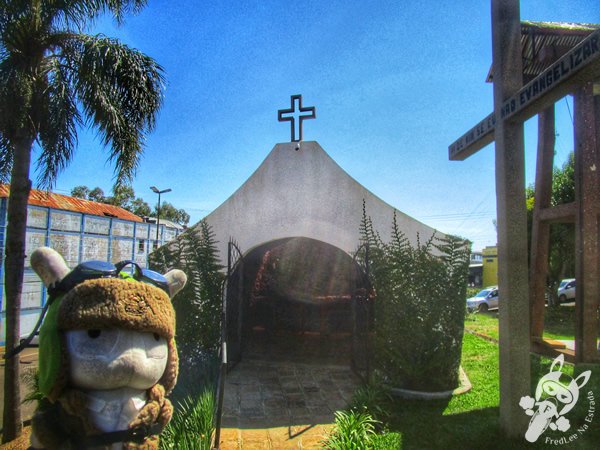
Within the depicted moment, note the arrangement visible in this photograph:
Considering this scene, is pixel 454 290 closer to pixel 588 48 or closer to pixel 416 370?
pixel 416 370

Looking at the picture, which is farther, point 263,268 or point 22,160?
point 263,268

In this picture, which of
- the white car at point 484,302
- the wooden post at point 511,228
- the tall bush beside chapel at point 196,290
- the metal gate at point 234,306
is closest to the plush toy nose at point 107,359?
the wooden post at point 511,228

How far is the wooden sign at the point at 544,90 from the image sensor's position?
110 inches

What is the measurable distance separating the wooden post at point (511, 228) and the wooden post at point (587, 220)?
0.64 m

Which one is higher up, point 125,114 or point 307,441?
point 125,114

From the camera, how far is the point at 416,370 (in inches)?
220

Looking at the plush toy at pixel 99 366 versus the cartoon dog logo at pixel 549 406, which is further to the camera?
the cartoon dog logo at pixel 549 406

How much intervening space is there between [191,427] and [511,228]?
3.66m

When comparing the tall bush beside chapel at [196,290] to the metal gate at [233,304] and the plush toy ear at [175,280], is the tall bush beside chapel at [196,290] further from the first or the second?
the plush toy ear at [175,280]

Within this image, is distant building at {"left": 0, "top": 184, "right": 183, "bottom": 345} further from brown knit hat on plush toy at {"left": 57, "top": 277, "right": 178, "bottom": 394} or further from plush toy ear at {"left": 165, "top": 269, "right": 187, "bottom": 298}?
brown knit hat on plush toy at {"left": 57, "top": 277, "right": 178, "bottom": 394}

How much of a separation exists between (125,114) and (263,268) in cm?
490

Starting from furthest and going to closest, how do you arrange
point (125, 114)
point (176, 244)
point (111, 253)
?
point (111, 253) → point (176, 244) → point (125, 114)

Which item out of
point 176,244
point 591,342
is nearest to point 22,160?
point 176,244

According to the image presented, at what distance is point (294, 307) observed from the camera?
945 centimetres
